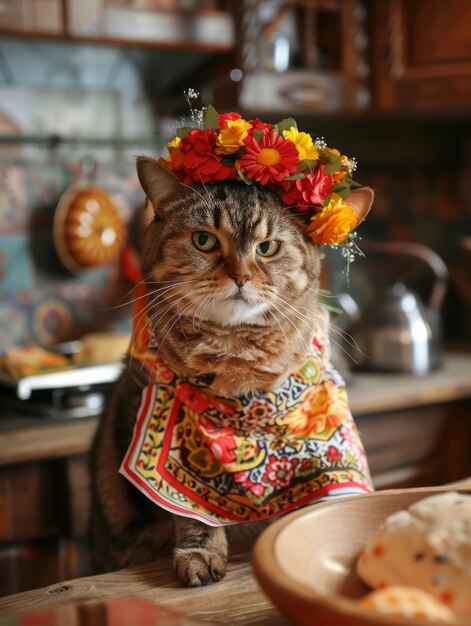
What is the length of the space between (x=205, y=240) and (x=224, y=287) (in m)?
0.06

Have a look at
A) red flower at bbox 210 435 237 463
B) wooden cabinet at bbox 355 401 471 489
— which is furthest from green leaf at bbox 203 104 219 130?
wooden cabinet at bbox 355 401 471 489

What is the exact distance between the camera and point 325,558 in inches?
23.8

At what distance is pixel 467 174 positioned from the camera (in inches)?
95.6

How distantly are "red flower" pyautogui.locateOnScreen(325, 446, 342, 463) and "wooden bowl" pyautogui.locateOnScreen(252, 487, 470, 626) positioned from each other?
16cm

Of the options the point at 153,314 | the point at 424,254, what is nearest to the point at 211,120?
the point at 153,314

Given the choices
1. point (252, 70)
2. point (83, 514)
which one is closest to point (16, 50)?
point (252, 70)

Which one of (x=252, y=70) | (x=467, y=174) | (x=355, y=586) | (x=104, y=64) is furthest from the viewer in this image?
(x=467, y=174)

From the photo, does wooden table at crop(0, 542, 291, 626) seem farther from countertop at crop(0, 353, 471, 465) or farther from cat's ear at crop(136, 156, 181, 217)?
countertop at crop(0, 353, 471, 465)

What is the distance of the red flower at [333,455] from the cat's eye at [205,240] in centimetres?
26

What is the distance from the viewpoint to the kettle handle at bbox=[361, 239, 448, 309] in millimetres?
2209

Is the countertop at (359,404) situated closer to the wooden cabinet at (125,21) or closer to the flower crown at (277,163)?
the flower crown at (277,163)

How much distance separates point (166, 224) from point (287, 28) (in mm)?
1358

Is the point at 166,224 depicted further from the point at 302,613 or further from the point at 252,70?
the point at 252,70

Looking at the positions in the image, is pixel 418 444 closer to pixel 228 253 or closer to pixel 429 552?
pixel 228 253
